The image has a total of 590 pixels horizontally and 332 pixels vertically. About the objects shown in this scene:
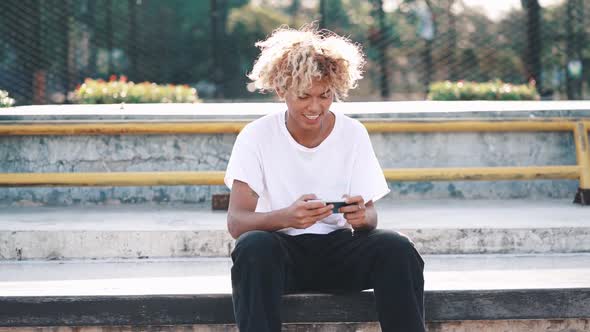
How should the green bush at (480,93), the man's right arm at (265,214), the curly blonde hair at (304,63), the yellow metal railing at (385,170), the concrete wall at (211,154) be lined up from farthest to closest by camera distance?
the green bush at (480,93), the concrete wall at (211,154), the yellow metal railing at (385,170), the curly blonde hair at (304,63), the man's right arm at (265,214)

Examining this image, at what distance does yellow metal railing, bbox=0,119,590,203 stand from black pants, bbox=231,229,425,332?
2.11 m

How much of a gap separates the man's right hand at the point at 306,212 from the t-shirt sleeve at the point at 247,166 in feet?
0.71

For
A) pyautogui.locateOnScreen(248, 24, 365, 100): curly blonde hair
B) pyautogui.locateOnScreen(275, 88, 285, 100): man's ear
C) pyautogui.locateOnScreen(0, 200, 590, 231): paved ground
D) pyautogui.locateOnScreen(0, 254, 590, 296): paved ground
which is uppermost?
pyautogui.locateOnScreen(248, 24, 365, 100): curly blonde hair

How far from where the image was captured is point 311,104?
3023mm

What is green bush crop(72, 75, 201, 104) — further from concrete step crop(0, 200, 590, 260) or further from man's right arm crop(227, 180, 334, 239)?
man's right arm crop(227, 180, 334, 239)

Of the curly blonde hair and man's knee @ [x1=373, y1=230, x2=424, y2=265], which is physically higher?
the curly blonde hair

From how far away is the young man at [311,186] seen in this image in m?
2.88

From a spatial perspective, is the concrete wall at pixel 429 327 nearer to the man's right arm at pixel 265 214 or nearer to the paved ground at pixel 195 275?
the paved ground at pixel 195 275

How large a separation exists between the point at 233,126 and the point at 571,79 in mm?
8379

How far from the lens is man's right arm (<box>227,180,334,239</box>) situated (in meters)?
2.87

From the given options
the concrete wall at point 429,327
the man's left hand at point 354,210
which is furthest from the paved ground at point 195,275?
the man's left hand at point 354,210

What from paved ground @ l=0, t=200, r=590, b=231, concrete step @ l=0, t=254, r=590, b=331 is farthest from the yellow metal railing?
concrete step @ l=0, t=254, r=590, b=331

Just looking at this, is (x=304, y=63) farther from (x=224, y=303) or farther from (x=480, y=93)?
(x=480, y=93)

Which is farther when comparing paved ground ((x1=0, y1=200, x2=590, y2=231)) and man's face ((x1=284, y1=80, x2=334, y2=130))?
paved ground ((x1=0, y1=200, x2=590, y2=231))
